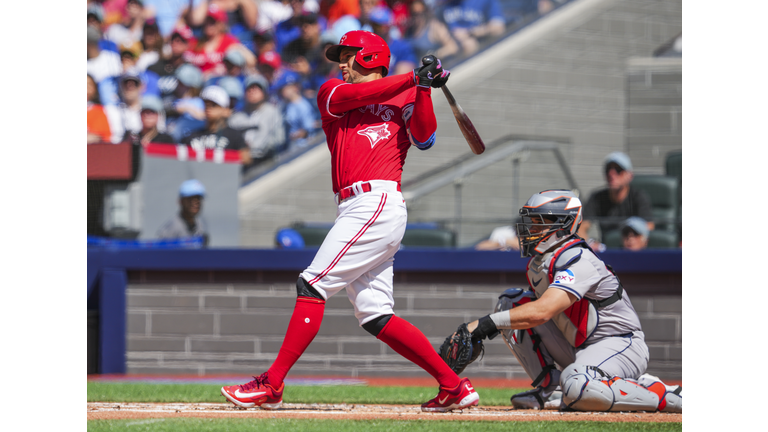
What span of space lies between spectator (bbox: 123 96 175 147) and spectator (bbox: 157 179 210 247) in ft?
4.12

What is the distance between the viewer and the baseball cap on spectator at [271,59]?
9.00 metres

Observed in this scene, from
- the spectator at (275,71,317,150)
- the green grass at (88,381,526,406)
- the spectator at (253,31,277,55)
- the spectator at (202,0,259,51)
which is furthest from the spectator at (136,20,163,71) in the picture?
the green grass at (88,381,526,406)

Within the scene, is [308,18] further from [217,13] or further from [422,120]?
[422,120]

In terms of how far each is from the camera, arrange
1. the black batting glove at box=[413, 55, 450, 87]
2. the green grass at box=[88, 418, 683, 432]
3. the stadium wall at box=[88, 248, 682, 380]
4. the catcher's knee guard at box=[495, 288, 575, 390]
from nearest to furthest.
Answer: the green grass at box=[88, 418, 683, 432], the black batting glove at box=[413, 55, 450, 87], the catcher's knee guard at box=[495, 288, 575, 390], the stadium wall at box=[88, 248, 682, 380]

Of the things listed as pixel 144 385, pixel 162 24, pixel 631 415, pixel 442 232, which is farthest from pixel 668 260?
pixel 162 24

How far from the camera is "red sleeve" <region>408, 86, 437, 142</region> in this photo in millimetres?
3375

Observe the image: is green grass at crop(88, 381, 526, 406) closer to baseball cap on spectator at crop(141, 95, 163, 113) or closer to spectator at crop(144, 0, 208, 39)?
baseball cap on spectator at crop(141, 95, 163, 113)

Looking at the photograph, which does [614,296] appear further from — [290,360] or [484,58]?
[484,58]

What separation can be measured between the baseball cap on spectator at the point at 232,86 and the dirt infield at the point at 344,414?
17.8 feet

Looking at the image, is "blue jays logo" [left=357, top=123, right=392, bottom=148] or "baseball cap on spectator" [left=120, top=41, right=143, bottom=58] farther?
"baseball cap on spectator" [left=120, top=41, right=143, bottom=58]

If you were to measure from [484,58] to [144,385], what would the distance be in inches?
232

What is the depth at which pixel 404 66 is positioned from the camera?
8.73m

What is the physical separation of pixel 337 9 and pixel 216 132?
253 centimetres

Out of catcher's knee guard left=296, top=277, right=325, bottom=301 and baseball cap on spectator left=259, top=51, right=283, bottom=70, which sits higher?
baseball cap on spectator left=259, top=51, right=283, bottom=70
